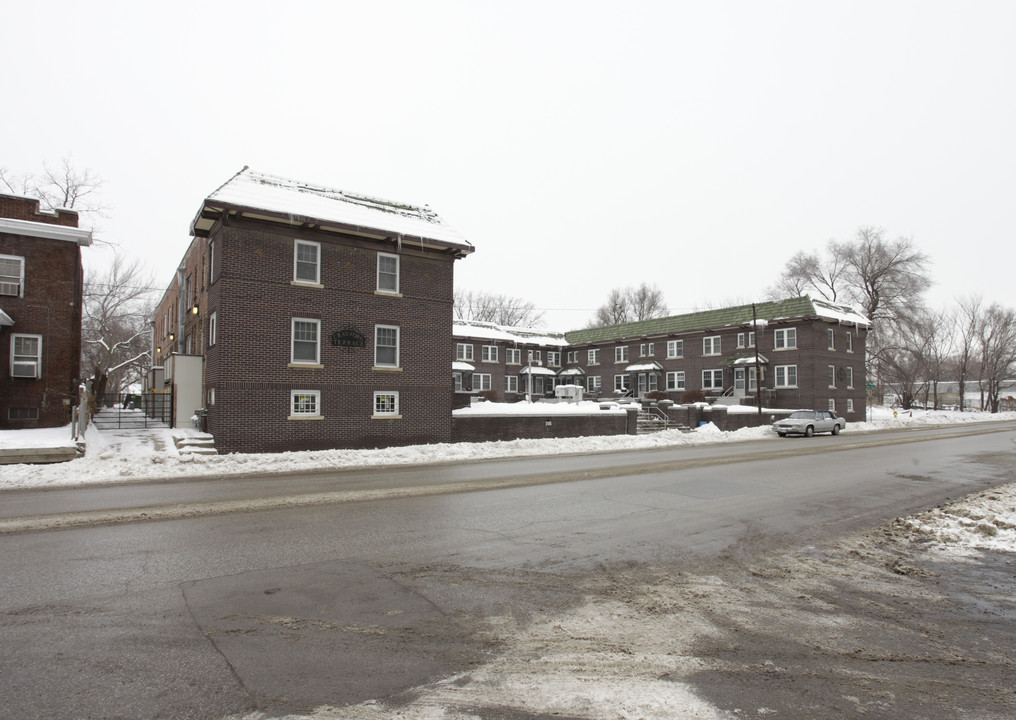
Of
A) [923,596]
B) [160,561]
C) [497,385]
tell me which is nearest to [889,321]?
[497,385]

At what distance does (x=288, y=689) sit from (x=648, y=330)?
53.5 m

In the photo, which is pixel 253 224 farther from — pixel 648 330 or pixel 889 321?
pixel 889 321

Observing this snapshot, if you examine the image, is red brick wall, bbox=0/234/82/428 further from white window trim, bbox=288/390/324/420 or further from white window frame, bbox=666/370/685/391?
white window frame, bbox=666/370/685/391

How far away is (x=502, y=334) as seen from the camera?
56.9 meters

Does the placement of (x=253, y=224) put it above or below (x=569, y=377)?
above

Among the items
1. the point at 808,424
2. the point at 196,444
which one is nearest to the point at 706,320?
the point at 808,424

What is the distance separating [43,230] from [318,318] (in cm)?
983

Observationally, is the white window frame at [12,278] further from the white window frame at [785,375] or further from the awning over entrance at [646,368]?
the white window frame at [785,375]

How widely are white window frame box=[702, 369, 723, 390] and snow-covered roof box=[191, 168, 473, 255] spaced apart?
31024 millimetres

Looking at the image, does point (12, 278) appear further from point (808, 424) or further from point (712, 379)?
point (712, 379)

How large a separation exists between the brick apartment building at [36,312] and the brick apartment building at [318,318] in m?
3.78

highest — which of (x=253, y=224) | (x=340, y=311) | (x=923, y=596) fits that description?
(x=253, y=224)

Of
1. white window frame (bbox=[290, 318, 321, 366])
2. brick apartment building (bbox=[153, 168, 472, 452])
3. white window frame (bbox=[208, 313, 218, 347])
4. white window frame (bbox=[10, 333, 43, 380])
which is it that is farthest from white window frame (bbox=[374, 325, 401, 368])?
white window frame (bbox=[10, 333, 43, 380])

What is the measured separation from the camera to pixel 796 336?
45.1 meters
